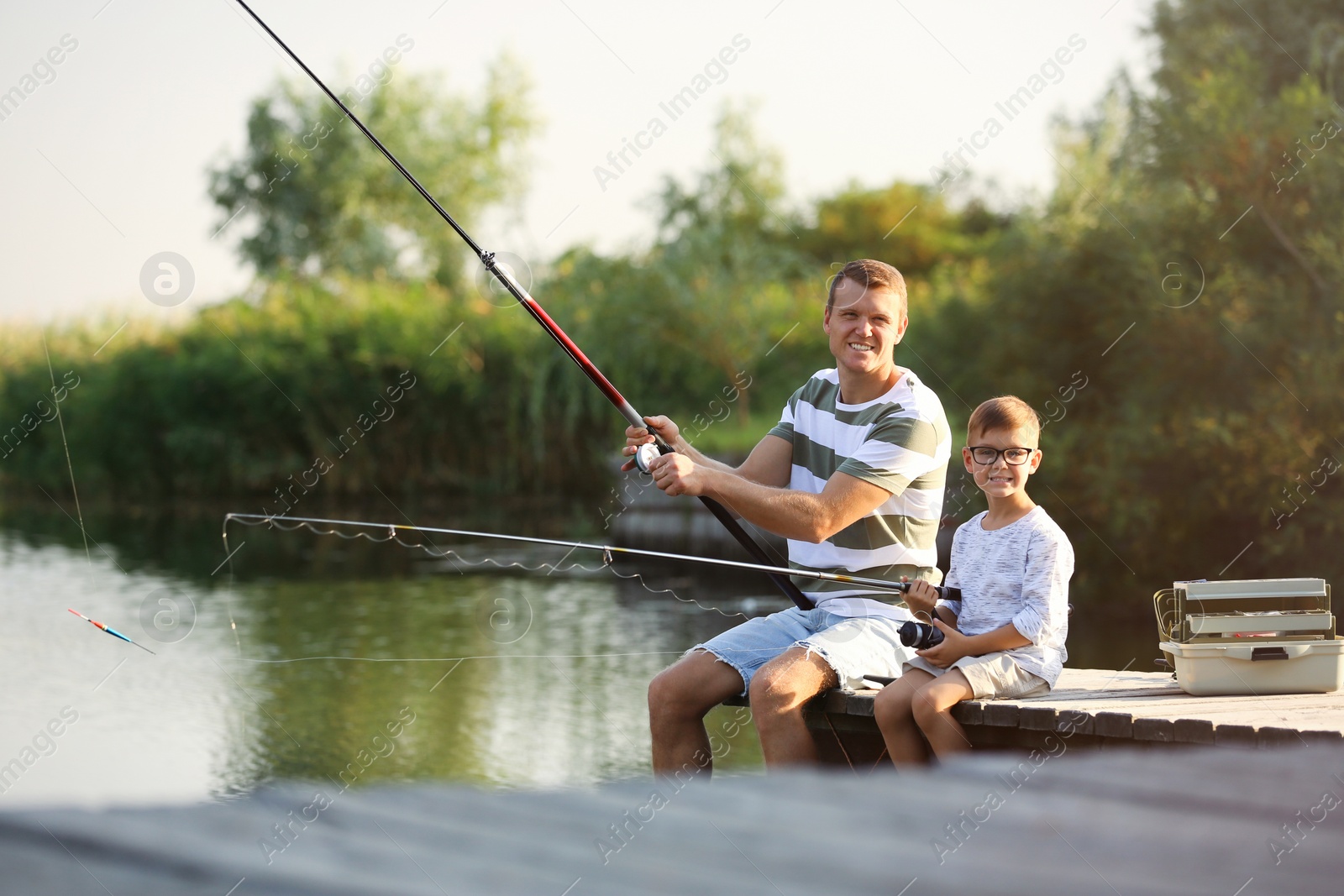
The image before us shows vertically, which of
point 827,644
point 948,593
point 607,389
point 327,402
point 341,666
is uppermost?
point 607,389

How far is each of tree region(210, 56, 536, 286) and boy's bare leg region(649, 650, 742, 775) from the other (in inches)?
902

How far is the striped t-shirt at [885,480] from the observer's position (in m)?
2.96

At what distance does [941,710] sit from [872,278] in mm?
907

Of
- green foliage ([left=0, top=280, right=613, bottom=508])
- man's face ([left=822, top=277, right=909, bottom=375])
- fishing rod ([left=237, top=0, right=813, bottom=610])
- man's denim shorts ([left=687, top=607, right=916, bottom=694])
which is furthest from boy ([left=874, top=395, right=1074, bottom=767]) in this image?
green foliage ([left=0, top=280, right=613, bottom=508])

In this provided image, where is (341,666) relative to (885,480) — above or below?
below

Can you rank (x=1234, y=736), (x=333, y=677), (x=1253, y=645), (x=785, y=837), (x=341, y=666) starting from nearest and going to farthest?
(x=785, y=837) → (x=1234, y=736) → (x=1253, y=645) → (x=333, y=677) → (x=341, y=666)

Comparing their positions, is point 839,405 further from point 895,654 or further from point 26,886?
point 26,886

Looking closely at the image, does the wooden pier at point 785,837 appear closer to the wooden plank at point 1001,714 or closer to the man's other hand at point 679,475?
the wooden plank at point 1001,714

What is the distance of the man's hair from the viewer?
9.92 feet

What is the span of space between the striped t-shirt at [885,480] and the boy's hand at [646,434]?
323 millimetres

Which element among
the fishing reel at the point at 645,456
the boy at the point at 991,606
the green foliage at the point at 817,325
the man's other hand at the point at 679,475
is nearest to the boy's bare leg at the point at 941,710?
the boy at the point at 991,606

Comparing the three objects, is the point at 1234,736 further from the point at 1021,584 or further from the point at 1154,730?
the point at 1021,584

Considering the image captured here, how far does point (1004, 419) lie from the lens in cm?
295

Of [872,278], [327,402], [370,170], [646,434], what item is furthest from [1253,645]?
[370,170]
